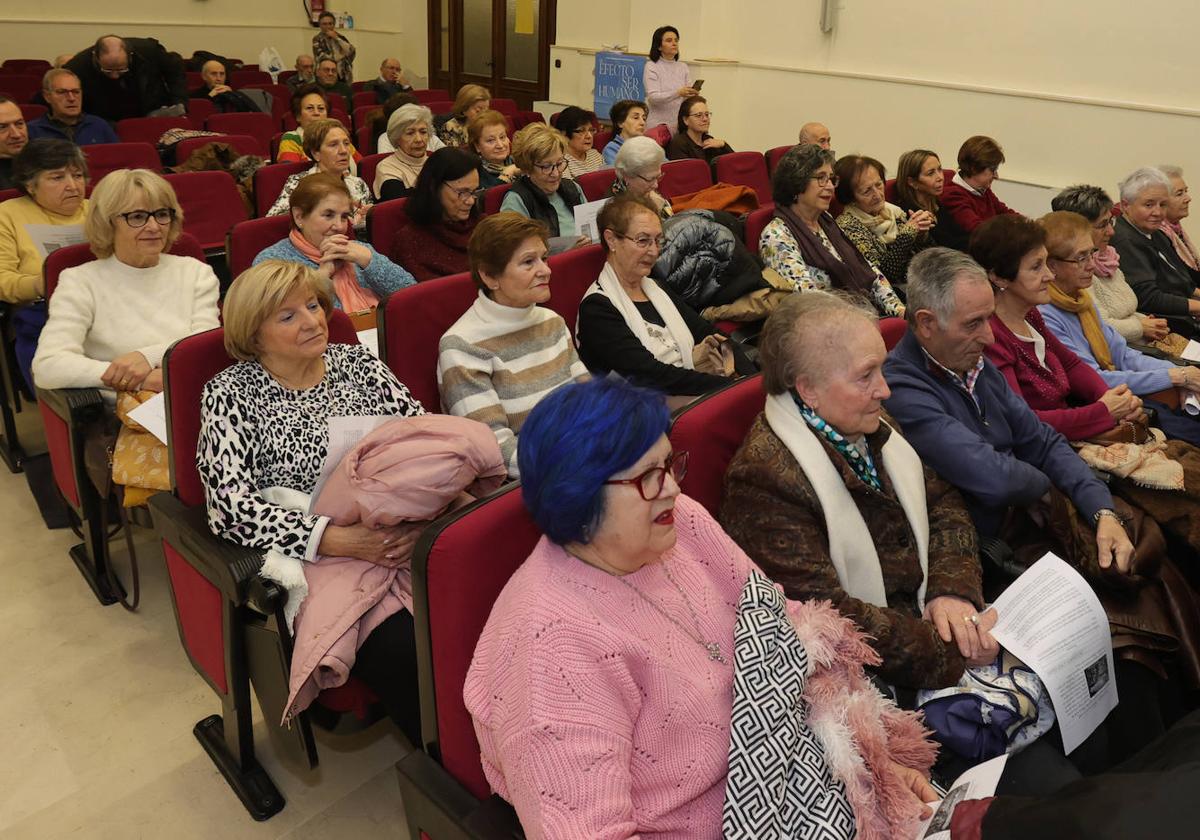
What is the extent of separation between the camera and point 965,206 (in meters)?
4.64

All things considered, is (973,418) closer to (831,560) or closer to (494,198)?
(831,560)

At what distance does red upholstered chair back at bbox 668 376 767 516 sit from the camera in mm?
1761

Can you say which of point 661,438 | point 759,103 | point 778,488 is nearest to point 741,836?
point 661,438

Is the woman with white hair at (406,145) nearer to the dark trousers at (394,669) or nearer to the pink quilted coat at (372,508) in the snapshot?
the pink quilted coat at (372,508)

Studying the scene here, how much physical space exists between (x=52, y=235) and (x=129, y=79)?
4197mm

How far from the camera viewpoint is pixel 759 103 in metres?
8.27

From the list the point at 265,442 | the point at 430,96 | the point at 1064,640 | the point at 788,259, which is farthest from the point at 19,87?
the point at 1064,640

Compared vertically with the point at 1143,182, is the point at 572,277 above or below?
below

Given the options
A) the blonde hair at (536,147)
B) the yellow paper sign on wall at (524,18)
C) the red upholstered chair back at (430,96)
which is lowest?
the red upholstered chair back at (430,96)

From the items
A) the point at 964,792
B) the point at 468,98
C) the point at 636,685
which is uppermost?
the point at 468,98

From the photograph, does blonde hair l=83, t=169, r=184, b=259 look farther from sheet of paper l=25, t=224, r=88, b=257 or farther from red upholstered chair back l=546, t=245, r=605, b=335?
red upholstered chair back l=546, t=245, r=605, b=335

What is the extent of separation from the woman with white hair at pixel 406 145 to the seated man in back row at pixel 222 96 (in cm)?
344

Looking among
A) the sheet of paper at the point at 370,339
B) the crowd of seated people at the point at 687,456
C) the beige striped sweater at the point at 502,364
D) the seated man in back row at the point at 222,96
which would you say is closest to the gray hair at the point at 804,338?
the crowd of seated people at the point at 687,456

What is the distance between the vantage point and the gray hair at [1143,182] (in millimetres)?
3994
